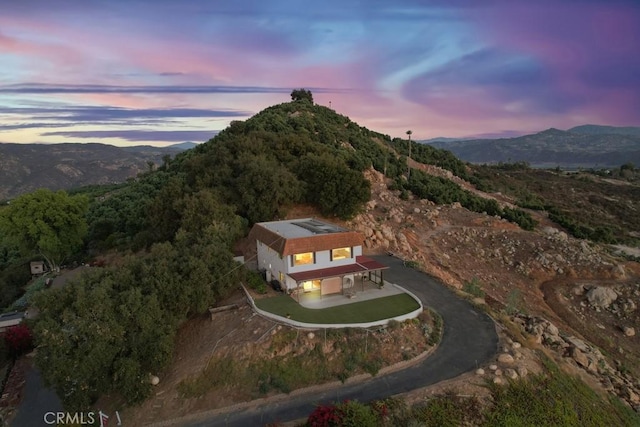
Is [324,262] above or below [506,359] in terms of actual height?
above

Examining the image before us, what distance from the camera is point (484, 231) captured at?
42.9 meters

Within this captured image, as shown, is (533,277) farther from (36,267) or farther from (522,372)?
(36,267)

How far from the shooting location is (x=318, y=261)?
80.9 ft

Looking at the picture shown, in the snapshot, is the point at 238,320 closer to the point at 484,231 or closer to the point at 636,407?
the point at 636,407

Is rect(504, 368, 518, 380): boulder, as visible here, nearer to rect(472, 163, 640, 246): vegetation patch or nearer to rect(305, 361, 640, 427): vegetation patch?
rect(305, 361, 640, 427): vegetation patch

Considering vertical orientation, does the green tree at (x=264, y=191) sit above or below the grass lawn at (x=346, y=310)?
above

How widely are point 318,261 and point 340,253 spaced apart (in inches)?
63.7

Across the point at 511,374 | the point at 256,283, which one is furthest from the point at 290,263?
the point at 511,374

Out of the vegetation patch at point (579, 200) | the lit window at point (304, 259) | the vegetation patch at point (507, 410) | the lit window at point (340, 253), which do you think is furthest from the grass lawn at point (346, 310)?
the vegetation patch at point (579, 200)

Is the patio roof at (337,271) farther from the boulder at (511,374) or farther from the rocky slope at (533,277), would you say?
the boulder at (511,374)

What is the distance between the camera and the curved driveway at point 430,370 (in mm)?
16969

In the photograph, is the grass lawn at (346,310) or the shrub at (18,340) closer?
the grass lawn at (346,310)

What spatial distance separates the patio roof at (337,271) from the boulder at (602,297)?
65.1 ft

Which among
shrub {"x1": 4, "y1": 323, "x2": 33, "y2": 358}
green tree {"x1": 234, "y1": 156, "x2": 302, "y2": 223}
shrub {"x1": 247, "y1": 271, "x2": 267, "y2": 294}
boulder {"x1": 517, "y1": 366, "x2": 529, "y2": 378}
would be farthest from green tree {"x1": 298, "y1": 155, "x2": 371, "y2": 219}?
shrub {"x1": 4, "y1": 323, "x2": 33, "y2": 358}
